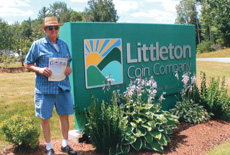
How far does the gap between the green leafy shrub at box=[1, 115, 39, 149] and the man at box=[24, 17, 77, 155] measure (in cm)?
33

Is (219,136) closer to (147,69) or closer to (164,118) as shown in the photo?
(164,118)

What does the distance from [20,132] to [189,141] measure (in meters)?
2.95

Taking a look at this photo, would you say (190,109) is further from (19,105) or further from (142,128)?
(19,105)

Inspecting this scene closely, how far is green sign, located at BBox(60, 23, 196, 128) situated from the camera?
4938 mm

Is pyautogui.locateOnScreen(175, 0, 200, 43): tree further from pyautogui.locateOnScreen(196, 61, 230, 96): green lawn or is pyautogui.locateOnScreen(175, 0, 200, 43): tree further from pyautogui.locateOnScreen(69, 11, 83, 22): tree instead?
pyautogui.locateOnScreen(196, 61, 230, 96): green lawn

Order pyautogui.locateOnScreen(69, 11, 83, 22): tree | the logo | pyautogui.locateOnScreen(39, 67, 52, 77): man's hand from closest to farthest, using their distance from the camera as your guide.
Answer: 1. pyautogui.locateOnScreen(39, 67, 52, 77): man's hand
2. the logo
3. pyautogui.locateOnScreen(69, 11, 83, 22): tree

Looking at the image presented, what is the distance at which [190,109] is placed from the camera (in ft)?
20.1

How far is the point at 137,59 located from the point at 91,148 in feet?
7.37

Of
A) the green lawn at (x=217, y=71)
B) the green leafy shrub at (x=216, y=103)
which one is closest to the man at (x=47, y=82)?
the green leafy shrub at (x=216, y=103)

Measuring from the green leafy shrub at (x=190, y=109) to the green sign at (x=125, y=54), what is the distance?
463 mm

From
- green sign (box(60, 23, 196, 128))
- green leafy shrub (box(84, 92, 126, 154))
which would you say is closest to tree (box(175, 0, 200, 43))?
green sign (box(60, 23, 196, 128))

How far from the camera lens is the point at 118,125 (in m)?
4.35

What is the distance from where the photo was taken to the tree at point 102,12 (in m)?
63.0

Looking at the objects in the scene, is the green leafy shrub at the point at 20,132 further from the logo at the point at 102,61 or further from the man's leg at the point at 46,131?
the logo at the point at 102,61
